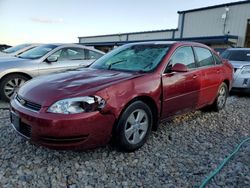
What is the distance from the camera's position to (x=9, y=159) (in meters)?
3.39

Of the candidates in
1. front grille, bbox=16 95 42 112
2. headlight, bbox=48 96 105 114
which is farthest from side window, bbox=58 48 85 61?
headlight, bbox=48 96 105 114

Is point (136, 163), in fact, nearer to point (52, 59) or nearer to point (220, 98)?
point (220, 98)

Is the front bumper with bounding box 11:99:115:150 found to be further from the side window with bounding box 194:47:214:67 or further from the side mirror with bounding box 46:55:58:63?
the side mirror with bounding box 46:55:58:63

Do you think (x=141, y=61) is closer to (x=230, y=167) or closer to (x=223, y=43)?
(x=230, y=167)

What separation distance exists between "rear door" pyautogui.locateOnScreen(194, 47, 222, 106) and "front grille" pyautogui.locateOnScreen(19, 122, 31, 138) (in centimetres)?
306

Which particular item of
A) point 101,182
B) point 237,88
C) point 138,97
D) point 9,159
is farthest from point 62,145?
point 237,88

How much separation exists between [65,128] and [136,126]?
1031 mm

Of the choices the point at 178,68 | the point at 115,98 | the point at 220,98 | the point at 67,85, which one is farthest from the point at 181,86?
the point at 220,98

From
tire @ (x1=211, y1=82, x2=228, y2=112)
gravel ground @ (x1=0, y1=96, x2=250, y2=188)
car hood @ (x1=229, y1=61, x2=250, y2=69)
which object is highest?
car hood @ (x1=229, y1=61, x2=250, y2=69)

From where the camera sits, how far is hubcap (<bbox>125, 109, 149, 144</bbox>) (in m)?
3.56

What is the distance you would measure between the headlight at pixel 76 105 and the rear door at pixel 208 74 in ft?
8.19

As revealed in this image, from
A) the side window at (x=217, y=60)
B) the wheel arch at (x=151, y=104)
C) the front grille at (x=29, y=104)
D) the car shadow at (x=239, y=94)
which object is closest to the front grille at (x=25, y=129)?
the front grille at (x=29, y=104)

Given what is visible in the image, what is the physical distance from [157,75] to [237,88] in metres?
5.12

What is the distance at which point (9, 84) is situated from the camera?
244 inches
